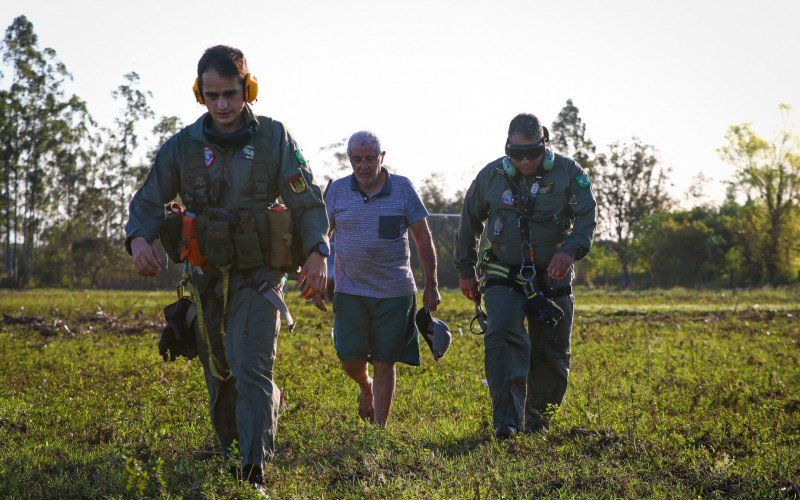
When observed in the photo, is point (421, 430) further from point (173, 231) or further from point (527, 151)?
point (173, 231)

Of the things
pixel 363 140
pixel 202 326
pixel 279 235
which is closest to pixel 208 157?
pixel 279 235

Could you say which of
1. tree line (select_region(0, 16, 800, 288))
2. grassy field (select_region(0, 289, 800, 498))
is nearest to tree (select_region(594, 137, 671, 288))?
tree line (select_region(0, 16, 800, 288))

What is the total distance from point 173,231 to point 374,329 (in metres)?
2.49

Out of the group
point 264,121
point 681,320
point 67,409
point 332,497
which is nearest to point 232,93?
point 264,121

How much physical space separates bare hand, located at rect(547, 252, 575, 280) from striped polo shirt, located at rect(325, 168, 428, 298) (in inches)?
44.3

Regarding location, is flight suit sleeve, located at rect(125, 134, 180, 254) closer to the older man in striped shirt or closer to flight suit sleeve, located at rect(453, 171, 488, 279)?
the older man in striped shirt

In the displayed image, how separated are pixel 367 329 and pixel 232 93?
2794 millimetres

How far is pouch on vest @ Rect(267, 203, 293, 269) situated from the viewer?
5.48 meters

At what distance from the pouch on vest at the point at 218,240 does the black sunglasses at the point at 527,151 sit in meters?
2.57

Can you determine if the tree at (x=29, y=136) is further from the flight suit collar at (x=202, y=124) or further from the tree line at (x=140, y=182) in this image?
the flight suit collar at (x=202, y=124)

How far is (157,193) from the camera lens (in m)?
5.65

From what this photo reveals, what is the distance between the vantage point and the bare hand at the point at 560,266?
7094 mm

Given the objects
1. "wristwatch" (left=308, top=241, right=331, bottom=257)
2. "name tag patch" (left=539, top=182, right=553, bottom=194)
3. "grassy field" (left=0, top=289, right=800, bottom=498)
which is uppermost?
"name tag patch" (left=539, top=182, right=553, bottom=194)

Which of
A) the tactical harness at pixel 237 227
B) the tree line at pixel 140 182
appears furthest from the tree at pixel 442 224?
the tactical harness at pixel 237 227
